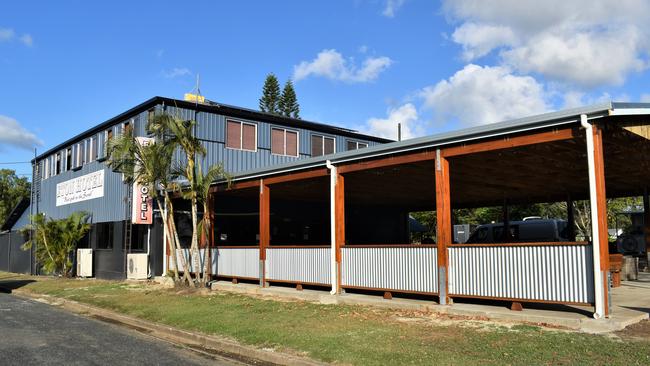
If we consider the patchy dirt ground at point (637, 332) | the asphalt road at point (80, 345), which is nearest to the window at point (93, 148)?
the asphalt road at point (80, 345)

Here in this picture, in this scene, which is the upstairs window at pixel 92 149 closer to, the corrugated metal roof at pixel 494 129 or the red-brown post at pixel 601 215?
Answer: the corrugated metal roof at pixel 494 129

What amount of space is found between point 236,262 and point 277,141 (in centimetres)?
887

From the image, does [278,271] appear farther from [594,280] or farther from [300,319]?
[594,280]

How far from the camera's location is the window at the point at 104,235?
2355 centimetres

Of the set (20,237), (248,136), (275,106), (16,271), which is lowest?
(16,271)

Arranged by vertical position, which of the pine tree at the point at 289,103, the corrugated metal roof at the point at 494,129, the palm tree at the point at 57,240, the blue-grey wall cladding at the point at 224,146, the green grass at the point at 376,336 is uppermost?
the pine tree at the point at 289,103

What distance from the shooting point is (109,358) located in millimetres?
8156

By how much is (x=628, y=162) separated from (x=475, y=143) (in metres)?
5.23

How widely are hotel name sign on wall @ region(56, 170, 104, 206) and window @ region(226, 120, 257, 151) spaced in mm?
6400

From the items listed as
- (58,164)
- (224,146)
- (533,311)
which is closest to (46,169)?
(58,164)

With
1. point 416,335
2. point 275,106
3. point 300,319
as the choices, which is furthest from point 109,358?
point 275,106

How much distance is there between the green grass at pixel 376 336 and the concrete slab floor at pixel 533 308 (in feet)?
1.43

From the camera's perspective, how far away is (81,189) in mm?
26938

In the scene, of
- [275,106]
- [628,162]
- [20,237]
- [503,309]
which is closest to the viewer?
[503,309]
